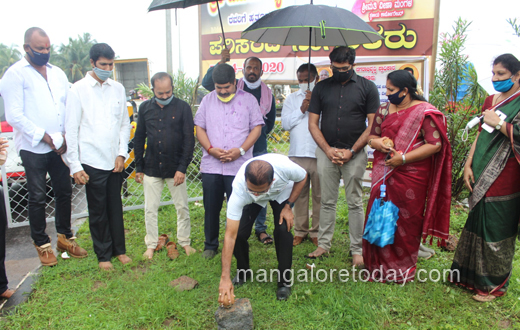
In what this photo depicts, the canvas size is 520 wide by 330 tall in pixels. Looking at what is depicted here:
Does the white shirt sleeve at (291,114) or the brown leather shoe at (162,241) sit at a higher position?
the white shirt sleeve at (291,114)

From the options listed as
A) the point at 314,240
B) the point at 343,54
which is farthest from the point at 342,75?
the point at 314,240

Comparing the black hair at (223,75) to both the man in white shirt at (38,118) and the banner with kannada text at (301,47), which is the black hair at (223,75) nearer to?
the man in white shirt at (38,118)

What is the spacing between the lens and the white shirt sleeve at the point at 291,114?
13.4 feet

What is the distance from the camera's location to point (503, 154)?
2.84 m

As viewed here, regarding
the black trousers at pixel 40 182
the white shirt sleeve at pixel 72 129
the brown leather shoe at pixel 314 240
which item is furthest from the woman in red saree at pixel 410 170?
the black trousers at pixel 40 182

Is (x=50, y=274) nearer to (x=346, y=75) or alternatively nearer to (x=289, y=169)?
(x=289, y=169)

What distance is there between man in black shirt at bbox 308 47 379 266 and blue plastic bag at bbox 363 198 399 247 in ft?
1.28

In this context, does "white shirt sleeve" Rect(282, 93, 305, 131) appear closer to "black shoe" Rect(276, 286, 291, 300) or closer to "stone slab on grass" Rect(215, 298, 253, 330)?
"black shoe" Rect(276, 286, 291, 300)

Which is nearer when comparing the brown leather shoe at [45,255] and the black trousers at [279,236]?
the black trousers at [279,236]

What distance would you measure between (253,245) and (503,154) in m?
2.59

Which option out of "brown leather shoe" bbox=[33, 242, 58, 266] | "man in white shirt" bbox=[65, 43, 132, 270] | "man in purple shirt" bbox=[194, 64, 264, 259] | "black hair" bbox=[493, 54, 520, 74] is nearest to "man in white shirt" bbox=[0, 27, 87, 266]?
"brown leather shoe" bbox=[33, 242, 58, 266]

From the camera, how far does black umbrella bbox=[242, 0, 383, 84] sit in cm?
313

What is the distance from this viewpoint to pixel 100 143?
3389 mm

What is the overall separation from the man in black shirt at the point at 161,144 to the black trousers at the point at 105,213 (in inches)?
11.1
